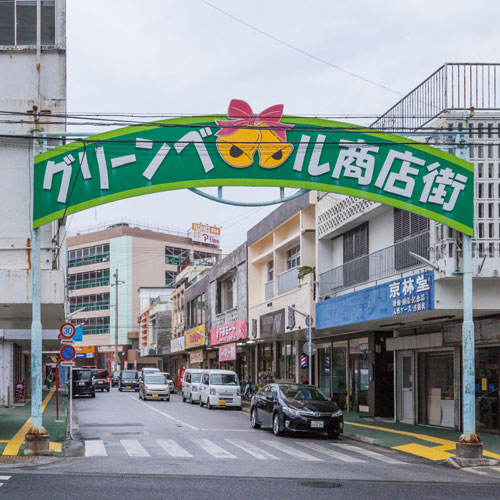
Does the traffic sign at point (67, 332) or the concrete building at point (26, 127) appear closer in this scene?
the concrete building at point (26, 127)

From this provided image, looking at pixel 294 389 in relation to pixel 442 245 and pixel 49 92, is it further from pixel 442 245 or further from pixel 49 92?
pixel 49 92

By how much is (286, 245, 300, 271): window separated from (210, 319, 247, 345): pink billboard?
21.0 feet

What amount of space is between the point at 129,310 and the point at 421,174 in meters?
86.1

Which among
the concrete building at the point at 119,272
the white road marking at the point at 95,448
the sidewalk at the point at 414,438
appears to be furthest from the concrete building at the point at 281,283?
the concrete building at the point at 119,272

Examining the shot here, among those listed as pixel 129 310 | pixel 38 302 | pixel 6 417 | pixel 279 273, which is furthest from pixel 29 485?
pixel 129 310

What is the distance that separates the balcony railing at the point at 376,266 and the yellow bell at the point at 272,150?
532 centimetres

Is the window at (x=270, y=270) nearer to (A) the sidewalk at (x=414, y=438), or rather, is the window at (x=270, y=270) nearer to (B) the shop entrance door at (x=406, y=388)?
(B) the shop entrance door at (x=406, y=388)

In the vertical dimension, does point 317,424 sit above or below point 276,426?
above

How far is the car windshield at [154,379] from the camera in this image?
154ft

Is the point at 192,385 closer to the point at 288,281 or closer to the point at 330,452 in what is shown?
the point at 288,281

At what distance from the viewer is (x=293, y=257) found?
37.6m

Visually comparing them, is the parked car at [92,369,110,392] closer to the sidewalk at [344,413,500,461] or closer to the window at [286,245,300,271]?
the window at [286,245,300,271]

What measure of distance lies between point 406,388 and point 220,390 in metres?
13.7

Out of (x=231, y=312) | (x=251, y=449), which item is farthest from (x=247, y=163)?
(x=231, y=312)
